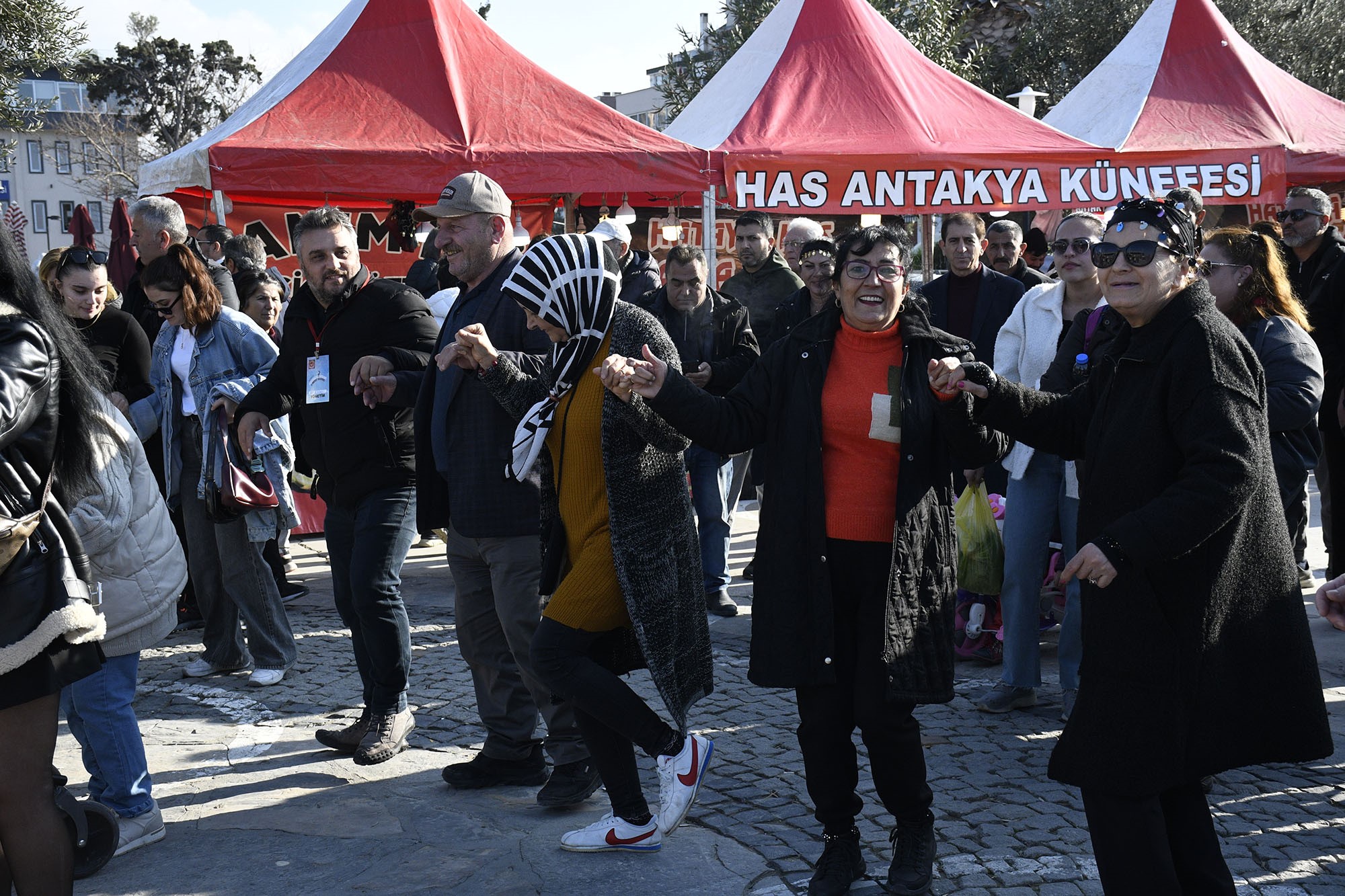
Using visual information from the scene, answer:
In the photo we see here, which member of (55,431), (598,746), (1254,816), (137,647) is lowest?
(1254,816)

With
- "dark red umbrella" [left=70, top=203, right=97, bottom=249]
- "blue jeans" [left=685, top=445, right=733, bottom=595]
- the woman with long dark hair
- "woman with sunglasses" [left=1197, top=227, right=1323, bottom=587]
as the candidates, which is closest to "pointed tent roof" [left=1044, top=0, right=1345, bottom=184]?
"blue jeans" [left=685, top=445, right=733, bottom=595]

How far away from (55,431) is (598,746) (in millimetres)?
1794

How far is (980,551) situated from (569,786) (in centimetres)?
220

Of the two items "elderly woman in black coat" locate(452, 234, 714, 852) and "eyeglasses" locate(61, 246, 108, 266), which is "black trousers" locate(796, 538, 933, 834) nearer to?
"elderly woman in black coat" locate(452, 234, 714, 852)

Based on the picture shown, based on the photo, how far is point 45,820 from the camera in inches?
114

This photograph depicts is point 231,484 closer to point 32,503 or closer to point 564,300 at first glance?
point 564,300

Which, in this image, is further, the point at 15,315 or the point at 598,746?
the point at 598,746

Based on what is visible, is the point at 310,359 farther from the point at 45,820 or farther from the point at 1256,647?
the point at 1256,647

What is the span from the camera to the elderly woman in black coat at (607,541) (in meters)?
3.68

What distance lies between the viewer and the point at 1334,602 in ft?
9.77

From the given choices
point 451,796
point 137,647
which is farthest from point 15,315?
point 451,796

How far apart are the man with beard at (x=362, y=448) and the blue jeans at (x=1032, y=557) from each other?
2432 mm

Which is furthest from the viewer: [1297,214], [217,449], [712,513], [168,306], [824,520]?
[1297,214]

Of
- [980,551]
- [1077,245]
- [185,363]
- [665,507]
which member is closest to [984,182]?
[1077,245]
